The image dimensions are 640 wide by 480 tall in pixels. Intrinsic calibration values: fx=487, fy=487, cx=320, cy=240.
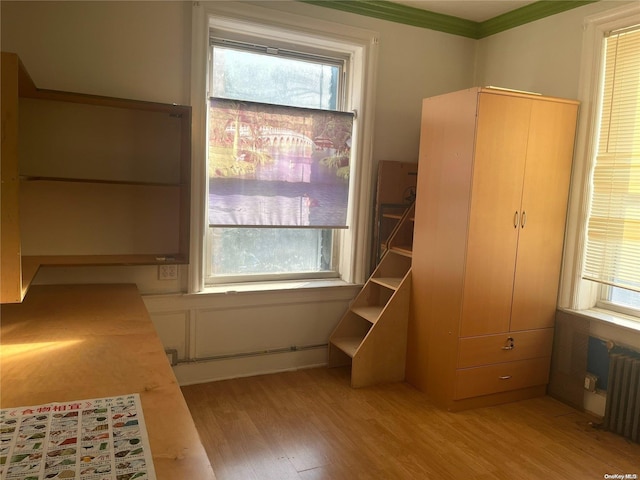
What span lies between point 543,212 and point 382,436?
1672mm

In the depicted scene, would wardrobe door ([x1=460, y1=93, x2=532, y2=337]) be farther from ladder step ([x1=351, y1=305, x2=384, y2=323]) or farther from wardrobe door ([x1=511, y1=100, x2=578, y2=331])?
ladder step ([x1=351, y1=305, x2=384, y2=323])

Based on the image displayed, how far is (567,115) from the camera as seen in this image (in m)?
3.00

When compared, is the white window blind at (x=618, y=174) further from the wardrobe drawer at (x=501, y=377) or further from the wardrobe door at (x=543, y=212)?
the wardrobe drawer at (x=501, y=377)

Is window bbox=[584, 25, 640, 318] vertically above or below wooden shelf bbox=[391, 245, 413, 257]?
above

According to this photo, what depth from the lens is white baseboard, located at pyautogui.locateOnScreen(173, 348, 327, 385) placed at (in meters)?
3.17

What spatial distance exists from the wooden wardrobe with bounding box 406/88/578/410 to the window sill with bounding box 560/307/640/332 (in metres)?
0.20

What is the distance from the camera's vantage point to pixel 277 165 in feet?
10.8

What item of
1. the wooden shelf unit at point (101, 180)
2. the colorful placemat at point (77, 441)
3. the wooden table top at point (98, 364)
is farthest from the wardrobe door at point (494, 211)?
the colorful placemat at point (77, 441)

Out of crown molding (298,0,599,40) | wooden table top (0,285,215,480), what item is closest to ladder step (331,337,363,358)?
wooden table top (0,285,215,480)

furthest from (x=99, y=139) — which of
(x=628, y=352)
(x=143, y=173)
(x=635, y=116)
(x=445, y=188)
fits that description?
(x=628, y=352)

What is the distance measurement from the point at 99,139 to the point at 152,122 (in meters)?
0.31

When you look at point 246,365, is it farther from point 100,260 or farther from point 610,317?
point 610,317

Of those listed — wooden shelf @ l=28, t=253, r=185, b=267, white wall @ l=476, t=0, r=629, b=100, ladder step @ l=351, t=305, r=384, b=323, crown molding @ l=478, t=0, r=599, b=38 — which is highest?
crown molding @ l=478, t=0, r=599, b=38

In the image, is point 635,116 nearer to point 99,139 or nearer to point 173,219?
point 173,219
